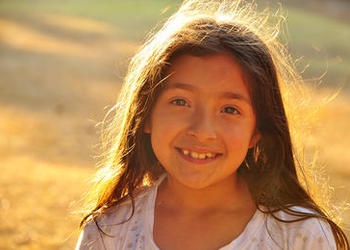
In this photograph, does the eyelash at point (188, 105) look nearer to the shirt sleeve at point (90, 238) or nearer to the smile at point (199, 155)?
the smile at point (199, 155)

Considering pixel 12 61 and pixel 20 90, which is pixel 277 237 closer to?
pixel 20 90

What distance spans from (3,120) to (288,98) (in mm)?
5445

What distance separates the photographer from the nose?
255 centimetres

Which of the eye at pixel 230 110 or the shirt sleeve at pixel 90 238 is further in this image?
the shirt sleeve at pixel 90 238

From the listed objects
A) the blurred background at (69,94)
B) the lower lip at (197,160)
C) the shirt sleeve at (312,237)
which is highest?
the blurred background at (69,94)

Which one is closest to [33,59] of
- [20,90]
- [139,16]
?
[20,90]

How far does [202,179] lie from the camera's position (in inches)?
102

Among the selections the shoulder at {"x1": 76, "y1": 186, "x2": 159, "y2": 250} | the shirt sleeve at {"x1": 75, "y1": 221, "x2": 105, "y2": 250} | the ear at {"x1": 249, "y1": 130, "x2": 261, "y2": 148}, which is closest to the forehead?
the ear at {"x1": 249, "y1": 130, "x2": 261, "y2": 148}

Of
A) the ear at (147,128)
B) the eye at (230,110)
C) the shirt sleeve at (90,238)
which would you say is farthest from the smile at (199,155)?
the shirt sleeve at (90,238)

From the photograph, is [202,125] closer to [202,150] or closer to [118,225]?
[202,150]

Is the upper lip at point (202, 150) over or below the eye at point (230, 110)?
below

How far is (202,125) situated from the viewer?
257 cm

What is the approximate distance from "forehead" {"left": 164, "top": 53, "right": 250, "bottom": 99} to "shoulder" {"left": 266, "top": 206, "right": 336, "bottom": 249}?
37cm

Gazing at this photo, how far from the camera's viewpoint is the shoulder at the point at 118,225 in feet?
8.91
